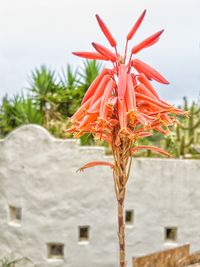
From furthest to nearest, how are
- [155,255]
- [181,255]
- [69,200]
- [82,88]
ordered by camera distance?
[82,88], [69,200], [181,255], [155,255]

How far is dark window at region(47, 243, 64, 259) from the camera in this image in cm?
578

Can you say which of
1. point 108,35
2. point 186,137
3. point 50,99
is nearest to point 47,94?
point 50,99

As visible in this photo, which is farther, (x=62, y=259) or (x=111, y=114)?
(x=62, y=259)

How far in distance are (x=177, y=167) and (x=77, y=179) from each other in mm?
1546

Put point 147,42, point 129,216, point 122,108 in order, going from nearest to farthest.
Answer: point 122,108
point 147,42
point 129,216

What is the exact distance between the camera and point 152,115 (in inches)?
60.4

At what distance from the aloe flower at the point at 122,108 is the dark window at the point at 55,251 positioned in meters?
4.46

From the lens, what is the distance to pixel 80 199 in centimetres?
556

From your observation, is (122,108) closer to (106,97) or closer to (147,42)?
(106,97)

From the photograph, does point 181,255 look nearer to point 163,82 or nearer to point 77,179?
point 163,82

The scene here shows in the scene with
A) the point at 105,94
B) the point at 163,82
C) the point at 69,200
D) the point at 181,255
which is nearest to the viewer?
the point at 105,94

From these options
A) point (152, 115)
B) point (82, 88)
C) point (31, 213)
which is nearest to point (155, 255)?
point (152, 115)

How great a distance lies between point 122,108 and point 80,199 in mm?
4277

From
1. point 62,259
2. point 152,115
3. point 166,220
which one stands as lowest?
point 62,259
